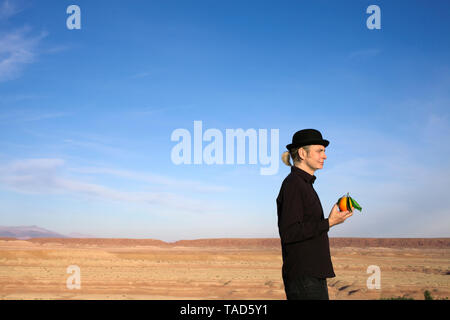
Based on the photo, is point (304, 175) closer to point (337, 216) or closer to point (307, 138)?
point (307, 138)

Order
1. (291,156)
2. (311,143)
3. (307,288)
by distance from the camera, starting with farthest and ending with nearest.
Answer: (291,156)
(311,143)
(307,288)

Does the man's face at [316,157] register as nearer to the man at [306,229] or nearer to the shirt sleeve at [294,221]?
the man at [306,229]

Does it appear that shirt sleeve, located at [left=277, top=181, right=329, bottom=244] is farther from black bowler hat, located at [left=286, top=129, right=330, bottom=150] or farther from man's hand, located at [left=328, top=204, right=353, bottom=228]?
black bowler hat, located at [left=286, top=129, right=330, bottom=150]

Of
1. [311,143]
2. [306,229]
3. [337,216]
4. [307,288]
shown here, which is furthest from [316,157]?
[307,288]

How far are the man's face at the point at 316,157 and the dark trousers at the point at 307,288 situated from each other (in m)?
0.83

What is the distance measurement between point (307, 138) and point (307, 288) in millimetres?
1091

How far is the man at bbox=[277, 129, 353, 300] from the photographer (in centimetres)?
304

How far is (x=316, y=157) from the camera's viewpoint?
330 cm

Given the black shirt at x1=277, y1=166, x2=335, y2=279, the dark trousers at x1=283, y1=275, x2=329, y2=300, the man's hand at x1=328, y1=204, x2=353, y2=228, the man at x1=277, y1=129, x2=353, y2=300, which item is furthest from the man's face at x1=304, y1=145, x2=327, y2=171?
the dark trousers at x1=283, y1=275, x2=329, y2=300
